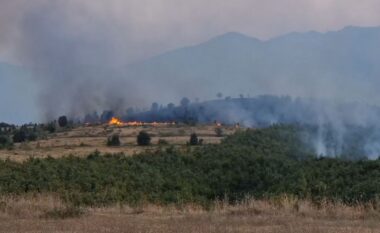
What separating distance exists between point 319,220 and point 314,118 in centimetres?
4455

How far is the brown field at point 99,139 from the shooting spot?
54.0 meters

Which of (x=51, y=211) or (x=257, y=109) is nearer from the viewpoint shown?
(x=51, y=211)

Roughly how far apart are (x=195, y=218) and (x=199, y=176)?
19.9m

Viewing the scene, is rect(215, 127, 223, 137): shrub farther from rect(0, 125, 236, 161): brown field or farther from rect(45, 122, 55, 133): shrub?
rect(45, 122, 55, 133): shrub

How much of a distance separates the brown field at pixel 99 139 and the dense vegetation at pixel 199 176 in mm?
9125

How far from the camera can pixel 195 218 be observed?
20.0 meters

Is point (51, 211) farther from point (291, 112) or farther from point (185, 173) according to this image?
point (291, 112)

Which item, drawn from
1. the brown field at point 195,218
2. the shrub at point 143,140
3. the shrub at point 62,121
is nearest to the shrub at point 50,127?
the shrub at point 62,121

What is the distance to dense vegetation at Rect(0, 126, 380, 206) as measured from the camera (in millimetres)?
29234

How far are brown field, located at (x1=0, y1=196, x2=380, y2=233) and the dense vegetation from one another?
2940mm

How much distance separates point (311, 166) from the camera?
37.0 meters

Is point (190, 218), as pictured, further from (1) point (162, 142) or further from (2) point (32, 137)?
(2) point (32, 137)

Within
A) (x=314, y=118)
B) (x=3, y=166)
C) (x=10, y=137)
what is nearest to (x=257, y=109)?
(x=314, y=118)

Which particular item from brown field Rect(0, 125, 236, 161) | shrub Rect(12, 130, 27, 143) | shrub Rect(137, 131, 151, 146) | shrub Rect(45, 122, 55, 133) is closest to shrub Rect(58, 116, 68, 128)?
Answer: shrub Rect(45, 122, 55, 133)
